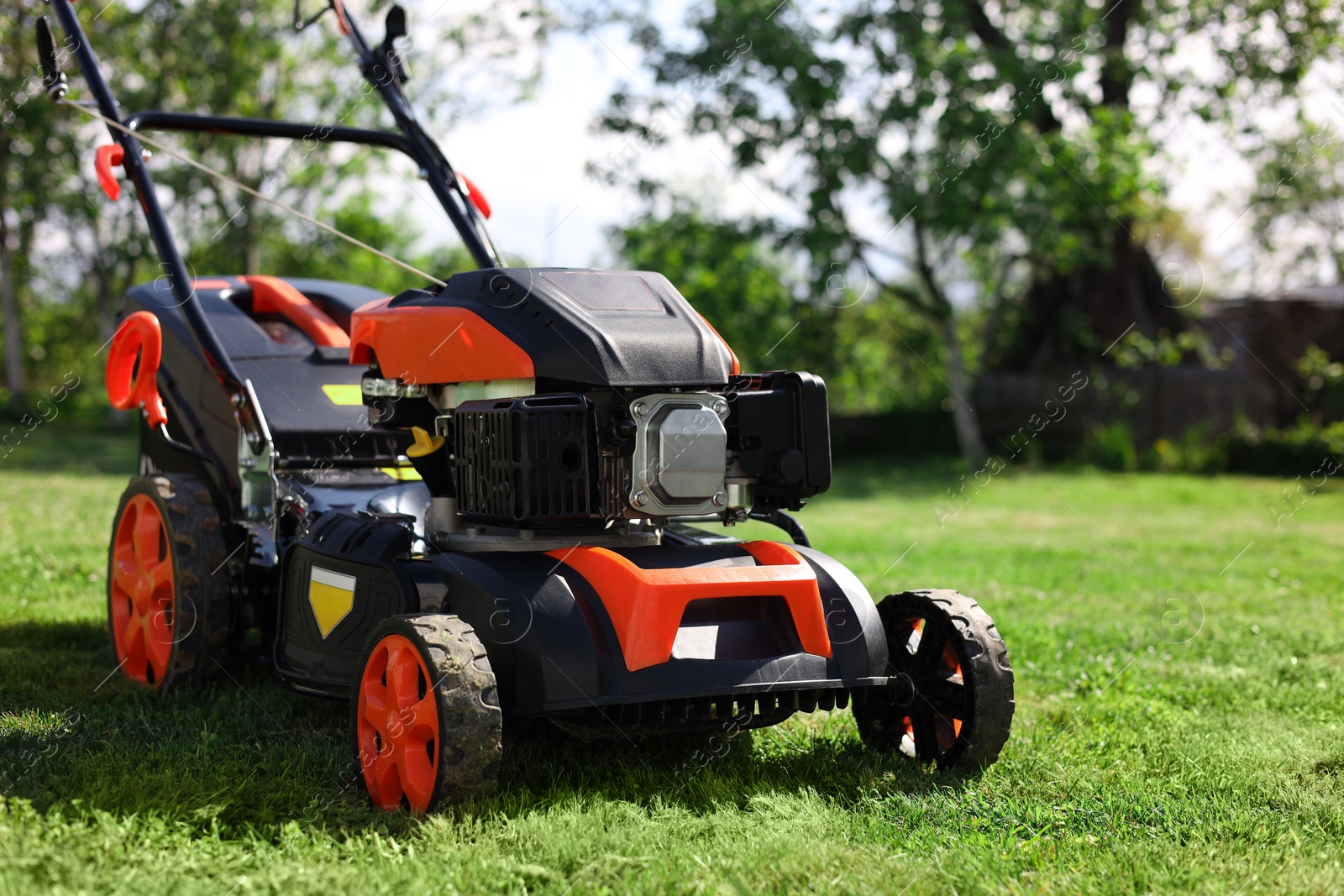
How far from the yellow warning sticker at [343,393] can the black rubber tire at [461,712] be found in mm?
1968

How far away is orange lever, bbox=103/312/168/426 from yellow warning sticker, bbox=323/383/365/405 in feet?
2.09

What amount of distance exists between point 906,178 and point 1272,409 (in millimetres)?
7823

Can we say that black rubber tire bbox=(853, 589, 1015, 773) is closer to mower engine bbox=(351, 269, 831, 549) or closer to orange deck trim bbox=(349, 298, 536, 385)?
mower engine bbox=(351, 269, 831, 549)

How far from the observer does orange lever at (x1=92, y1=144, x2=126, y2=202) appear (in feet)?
14.8

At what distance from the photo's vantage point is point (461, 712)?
296 cm

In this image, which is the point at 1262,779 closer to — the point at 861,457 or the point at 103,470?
the point at 103,470

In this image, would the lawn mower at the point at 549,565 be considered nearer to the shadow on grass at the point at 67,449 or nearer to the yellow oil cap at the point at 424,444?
the yellow oil cap at the point at 424,444

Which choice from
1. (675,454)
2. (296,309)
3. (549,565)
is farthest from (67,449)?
(675,454)

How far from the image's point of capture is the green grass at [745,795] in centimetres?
282

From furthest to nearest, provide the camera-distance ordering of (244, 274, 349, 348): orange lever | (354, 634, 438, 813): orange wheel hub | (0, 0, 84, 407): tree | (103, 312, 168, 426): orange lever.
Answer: (0, 0, 84, 407): tree < (244, 274, 349, 348): orange lever < (103, 312, 168, 426): orange lever < (354, 634, 438, 813): orange wheel hub

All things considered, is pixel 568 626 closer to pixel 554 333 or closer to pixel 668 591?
pixel 668 591

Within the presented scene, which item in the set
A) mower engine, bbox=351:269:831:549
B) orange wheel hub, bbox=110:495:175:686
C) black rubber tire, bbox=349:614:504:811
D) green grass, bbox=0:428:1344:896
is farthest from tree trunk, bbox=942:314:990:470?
black rubber tire, bbox=349:614:504:811

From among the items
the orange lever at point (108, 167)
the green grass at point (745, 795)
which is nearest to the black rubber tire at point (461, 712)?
the green grass at point (745, 795)

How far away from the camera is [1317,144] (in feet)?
34.3
